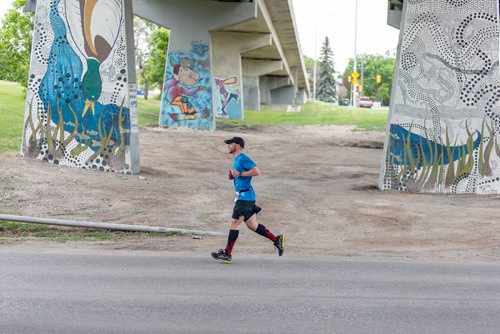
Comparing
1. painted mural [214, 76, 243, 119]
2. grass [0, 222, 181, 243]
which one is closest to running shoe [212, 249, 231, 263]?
grass [0, 222, 181, 243]

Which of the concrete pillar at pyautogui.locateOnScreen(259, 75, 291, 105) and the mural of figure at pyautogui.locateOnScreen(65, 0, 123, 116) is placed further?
the concrete pillar at pyautogui.locateOnScreen(259, 75, 291, 105)

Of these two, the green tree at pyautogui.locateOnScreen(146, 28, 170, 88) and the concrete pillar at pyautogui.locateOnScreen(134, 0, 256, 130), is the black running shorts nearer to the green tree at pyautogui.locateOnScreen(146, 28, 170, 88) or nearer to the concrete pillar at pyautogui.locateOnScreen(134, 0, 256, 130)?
the concrete pillar at pyautogui.locateOnScreen(134, 0, 256, 130)

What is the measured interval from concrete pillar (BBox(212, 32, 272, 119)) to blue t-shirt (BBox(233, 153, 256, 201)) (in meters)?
45.8

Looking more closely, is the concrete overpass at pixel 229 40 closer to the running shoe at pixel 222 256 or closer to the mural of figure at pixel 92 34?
the mural of figure at pixel 92 34

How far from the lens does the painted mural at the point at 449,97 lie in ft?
59.9

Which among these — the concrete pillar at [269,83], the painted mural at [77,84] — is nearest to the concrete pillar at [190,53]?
the painted mural at [77,84]

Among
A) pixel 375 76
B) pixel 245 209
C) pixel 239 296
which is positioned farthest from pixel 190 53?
pixel 375 76

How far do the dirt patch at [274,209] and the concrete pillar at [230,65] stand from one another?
32788mm

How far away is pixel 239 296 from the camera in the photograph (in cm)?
816

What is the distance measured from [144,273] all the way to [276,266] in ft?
6.21

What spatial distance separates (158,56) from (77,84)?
5143 cm

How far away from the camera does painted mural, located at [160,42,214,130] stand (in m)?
40.8

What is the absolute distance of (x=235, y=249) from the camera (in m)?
12.1

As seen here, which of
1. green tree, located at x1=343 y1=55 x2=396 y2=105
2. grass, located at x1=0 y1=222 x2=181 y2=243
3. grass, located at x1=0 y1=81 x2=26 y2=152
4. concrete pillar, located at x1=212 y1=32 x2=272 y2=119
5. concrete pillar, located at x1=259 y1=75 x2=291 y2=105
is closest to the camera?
grass, located at x1=0 y1=222 x2=181 y2=243
